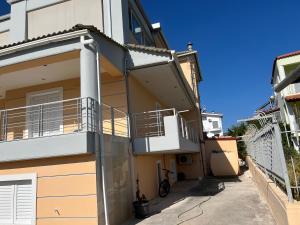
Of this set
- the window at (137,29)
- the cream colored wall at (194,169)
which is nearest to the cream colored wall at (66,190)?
the window at (137,29)

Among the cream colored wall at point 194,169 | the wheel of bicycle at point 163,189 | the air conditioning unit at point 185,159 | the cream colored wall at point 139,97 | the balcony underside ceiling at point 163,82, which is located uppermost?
the balcony underside ceiling at point 163,82

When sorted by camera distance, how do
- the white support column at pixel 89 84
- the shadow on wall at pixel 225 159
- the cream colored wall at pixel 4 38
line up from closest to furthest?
1. the white support column at pixel 89 84
2. the cream colored wall at pixel 4 38
3. the shadow on wall at pixel 225 159

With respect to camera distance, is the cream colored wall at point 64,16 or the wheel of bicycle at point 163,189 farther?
the wheel of bicycle at point 163,189

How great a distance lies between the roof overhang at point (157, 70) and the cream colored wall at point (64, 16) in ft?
8.27

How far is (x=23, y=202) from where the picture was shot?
27.6 feet

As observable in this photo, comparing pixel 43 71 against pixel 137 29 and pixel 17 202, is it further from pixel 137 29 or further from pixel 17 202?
pixel 137 29

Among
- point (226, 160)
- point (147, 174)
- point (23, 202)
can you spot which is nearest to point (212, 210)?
point (147, 174)

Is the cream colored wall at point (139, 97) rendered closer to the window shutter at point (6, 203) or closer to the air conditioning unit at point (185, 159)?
the window shutter at point (6, 203)

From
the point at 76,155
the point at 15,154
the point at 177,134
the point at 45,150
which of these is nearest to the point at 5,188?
the point at 15,154

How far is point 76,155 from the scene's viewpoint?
26.0 ft

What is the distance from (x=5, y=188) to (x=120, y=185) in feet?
11.9

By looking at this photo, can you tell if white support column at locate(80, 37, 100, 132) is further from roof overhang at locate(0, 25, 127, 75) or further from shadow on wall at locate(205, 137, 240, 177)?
shadow on wall at locate(205, 137, 240, 177)

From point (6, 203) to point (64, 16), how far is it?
8.80 meters

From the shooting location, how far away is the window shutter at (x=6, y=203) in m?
8.47
